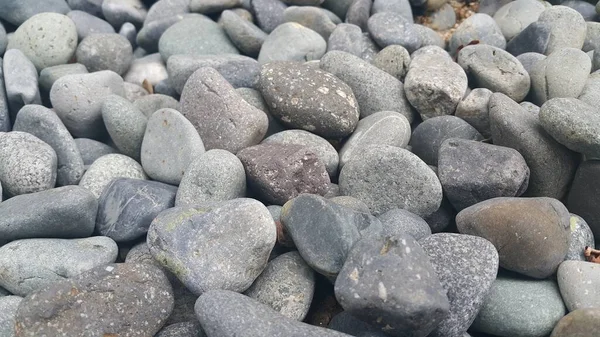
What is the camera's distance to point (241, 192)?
279 cm

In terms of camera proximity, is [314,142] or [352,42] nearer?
[314,142]

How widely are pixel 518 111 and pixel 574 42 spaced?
1.33 m

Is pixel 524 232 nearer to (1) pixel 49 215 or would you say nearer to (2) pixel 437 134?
(2) pixel 437 134

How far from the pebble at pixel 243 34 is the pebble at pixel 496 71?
1.38 metres

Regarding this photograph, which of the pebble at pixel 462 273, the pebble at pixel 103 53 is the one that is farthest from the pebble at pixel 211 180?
the pebble at pixel 103 53

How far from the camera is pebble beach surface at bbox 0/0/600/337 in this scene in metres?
2.16

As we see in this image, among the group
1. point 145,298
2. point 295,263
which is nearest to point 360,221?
point 295,263

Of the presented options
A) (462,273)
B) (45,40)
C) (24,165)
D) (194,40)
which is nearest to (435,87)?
(462,273)

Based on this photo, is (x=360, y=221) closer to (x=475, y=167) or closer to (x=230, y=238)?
(x=230, y=238)

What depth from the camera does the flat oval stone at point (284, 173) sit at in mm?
2734

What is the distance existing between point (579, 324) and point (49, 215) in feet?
7.11

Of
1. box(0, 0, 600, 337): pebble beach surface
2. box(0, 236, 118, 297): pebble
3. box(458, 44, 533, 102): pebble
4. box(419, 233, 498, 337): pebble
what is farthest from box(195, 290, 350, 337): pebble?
box(458, 44, 533, 102): pebble

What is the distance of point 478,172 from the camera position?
8.82 feet

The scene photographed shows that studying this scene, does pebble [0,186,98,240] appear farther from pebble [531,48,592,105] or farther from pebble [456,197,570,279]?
pebble [531,48,592,105]
